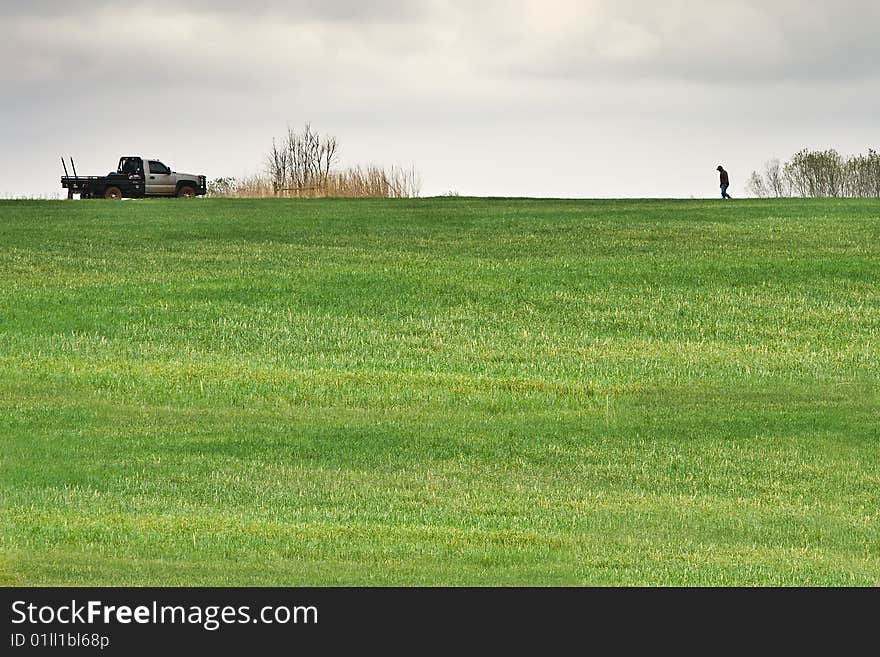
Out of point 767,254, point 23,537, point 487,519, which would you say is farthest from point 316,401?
point 767,254

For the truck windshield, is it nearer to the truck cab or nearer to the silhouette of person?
the truck cab

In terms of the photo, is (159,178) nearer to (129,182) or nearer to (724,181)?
(129,182)

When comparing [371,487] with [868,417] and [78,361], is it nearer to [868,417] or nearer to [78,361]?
[868,417]

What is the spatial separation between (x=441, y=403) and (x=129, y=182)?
115ft

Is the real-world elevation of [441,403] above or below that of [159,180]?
below

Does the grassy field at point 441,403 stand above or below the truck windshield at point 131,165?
below

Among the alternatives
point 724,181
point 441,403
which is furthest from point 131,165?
point 441,403

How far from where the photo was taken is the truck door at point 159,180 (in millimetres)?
51469

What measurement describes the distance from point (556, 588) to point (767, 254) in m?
25.5

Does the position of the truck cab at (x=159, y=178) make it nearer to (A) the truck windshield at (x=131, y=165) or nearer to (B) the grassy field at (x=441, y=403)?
(A) the truck windshield at (x=131, y=165)

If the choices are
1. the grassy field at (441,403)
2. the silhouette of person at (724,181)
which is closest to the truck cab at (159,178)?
the grassy field at (441,403)

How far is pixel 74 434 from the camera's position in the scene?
15969 millimetres

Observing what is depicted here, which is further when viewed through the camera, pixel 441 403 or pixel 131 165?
pixel 131 165

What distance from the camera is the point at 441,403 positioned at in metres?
18.5
